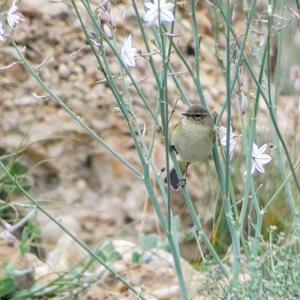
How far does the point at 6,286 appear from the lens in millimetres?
4949

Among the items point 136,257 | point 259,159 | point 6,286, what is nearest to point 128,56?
point 259,159

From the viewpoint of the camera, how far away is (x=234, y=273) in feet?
12.3

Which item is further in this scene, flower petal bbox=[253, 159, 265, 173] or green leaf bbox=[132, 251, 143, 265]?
green leaf bbox=[132, 251, 143, 265]

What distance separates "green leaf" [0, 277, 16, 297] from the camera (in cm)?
493

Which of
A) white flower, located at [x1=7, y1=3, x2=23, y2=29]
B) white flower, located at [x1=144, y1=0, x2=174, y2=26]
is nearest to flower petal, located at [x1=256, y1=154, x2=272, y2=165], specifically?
white flower, located at [x1=144, y1=0, x2=174, y2=26]

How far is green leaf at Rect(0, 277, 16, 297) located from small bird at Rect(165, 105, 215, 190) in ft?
3.94

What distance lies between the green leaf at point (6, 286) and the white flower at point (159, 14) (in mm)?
2000

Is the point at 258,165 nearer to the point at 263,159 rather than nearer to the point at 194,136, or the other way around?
the point at 263,159

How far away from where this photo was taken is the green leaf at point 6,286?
4934 mm

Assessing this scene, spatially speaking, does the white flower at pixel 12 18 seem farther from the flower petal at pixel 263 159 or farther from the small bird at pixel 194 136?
the flower petal at pixel 263 159

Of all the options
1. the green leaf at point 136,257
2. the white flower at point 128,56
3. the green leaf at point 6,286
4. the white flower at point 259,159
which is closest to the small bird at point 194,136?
the white flower at point 259,159

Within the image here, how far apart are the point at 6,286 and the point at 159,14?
81.2 inches

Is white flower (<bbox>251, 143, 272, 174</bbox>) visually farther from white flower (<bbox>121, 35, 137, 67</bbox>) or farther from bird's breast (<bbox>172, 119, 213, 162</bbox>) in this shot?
white flower (<bbox>121, 35, 137, 67</bbox>)

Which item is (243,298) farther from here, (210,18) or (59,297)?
(210,18)
